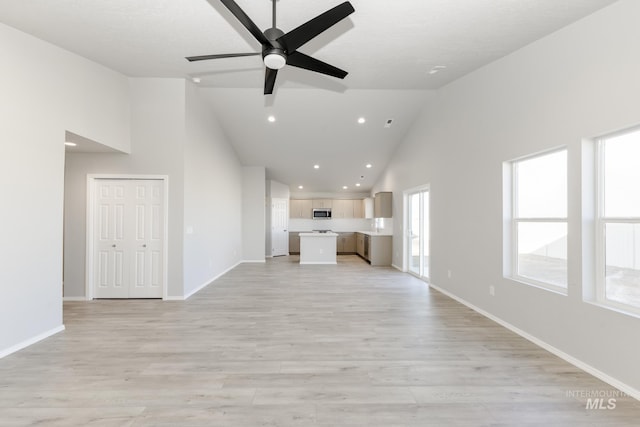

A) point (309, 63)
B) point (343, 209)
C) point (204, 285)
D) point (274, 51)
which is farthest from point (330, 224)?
point (274, 51)

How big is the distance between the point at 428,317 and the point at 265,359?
226 cm

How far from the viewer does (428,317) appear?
157 inches

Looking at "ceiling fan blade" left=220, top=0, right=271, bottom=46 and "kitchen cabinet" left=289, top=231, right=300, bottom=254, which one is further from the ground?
"ceiling fan blade" left=220, top=0, right=271, bottom=46

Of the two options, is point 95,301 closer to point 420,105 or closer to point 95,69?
point 95,69

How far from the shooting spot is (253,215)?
9.12 m

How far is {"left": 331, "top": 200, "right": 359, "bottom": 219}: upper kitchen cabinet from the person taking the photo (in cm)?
1179

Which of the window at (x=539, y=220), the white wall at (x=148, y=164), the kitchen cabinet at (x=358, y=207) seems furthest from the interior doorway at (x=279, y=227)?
the window at (x=539, y=220)

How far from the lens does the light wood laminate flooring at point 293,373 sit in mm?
2041

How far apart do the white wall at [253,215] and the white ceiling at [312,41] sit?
9.77ft

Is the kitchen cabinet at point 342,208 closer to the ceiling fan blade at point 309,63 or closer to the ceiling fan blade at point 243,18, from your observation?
the ceiling fan blade at point 309,63

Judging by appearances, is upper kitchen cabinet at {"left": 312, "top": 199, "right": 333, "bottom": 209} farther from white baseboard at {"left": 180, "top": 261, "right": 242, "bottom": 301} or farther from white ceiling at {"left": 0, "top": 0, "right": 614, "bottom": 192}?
white ceiling at {"left": 0, "top": 0, "right": 614, "bottom": 192}

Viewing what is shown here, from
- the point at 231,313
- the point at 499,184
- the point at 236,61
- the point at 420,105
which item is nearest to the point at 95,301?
the point at 231,313

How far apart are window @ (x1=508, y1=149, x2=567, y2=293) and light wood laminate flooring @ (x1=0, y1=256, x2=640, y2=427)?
2.57 feet

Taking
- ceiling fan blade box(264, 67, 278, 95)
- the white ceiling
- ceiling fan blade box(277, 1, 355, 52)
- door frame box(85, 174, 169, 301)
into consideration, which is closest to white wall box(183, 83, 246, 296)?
door frame box(85, 174, 169, 301)
